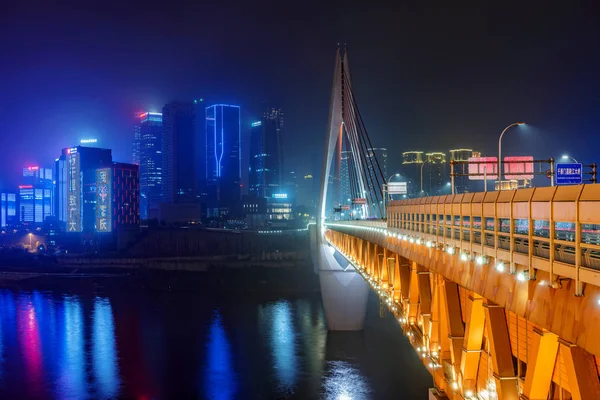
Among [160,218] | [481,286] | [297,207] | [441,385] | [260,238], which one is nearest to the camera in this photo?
[481,286]

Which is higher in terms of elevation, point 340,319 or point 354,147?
point 354,147

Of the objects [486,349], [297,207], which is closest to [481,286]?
[486,349]

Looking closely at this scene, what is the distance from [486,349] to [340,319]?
122 feet

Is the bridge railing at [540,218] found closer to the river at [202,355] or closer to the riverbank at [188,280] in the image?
the river at [202,355]

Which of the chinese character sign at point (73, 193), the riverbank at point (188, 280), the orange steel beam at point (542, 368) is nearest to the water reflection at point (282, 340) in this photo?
the riverbank at point (188, 280)

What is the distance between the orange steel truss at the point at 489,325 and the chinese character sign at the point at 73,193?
149 metres

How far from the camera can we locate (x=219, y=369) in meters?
36.1

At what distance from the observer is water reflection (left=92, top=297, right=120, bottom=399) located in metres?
32.4

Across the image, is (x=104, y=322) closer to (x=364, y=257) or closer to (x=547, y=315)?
(x=364, y=257)

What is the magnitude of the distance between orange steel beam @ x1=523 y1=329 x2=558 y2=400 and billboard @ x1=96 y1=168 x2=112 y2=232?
148923mm

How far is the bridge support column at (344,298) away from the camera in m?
46.2

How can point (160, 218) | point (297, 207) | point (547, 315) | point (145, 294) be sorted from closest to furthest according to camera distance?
point (547, 315)
point (145, 294)
point (160, 218)
point (297, 207)

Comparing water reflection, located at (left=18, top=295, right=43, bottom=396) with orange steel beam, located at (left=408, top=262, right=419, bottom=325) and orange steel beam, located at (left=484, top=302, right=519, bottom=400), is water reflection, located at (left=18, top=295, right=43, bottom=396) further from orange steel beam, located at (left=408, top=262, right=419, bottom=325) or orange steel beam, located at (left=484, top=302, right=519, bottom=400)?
orange steel beam, located at (left=484, top=302, right=519, bottom=400)

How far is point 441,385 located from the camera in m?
12.7
